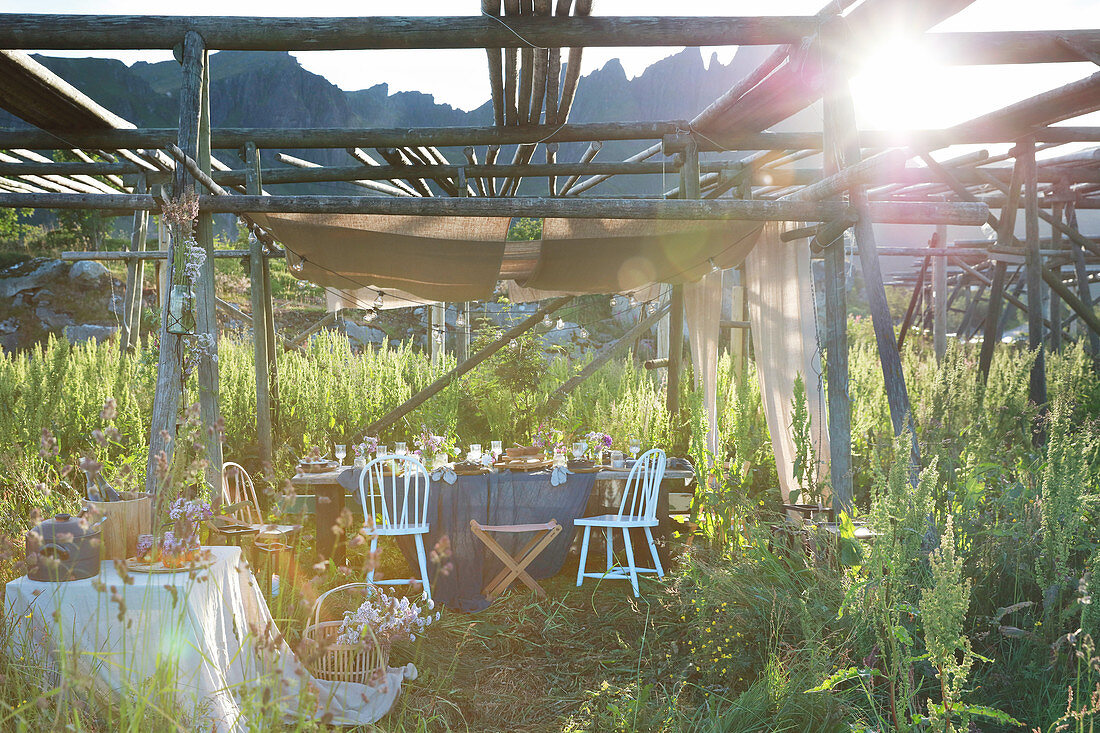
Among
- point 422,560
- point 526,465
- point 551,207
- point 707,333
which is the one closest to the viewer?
point 551,207

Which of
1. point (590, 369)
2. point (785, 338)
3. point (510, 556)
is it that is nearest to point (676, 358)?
point (590, 369)

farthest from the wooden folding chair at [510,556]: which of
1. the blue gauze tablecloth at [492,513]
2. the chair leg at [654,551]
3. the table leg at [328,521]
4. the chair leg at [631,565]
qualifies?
the table leg at [328,521]

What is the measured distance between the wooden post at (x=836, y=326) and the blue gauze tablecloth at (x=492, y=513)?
1656mm

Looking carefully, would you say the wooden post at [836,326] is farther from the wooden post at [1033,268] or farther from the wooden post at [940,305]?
the wooden post at [940,305]

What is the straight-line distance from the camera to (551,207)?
4.01 meters

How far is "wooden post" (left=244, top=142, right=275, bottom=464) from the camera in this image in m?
5.79

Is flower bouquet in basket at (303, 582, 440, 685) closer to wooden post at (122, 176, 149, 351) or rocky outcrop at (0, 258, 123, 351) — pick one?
wooden post at (122, 176, 149, 351)

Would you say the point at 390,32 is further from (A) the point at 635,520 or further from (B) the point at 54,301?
(B) the point at 54,301

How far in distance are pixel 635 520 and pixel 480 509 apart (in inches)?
41.9

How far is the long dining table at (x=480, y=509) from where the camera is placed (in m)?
4.75

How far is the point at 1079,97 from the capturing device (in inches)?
191

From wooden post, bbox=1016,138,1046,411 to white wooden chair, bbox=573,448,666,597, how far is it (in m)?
3.52

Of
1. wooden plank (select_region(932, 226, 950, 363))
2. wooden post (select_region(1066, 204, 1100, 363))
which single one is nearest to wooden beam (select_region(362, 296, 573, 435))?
wooden post (select_region(1066, 204, 1100, 363))

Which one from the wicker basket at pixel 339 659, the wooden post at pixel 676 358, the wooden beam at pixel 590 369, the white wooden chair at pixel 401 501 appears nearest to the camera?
the wicker basket at pixel 339 659
